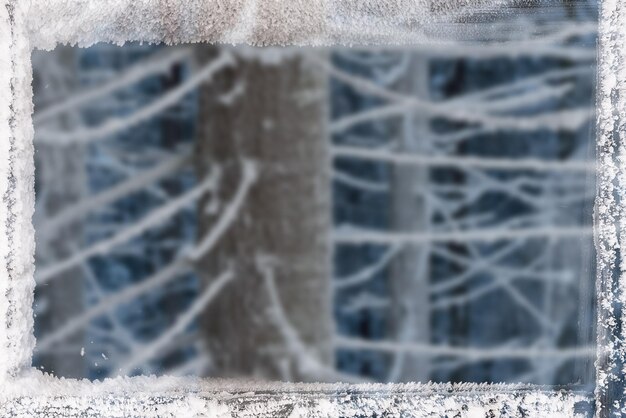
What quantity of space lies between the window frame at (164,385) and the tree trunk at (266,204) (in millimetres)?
109

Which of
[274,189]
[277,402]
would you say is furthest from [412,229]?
[277,402]

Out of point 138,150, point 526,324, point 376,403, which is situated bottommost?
point 376,403

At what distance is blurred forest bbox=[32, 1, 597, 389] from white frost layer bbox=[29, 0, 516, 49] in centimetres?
2

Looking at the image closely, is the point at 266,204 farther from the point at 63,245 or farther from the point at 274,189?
the point at 63,245

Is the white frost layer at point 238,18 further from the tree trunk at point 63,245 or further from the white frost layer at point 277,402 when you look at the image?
the white frost layer at point 277,402

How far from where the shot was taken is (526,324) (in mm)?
703

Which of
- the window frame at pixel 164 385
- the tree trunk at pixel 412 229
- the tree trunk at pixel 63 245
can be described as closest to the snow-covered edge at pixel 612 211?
the window frame at pixel 164 385

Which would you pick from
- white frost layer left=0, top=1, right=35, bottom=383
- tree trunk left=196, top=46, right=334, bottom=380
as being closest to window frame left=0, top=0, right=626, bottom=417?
white frost layer left=0, top=1, right=35, bottom=383

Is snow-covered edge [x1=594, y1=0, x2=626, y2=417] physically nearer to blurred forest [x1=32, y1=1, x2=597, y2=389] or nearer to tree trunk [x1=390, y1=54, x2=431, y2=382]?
blurred forest [x1=32, y1=1, x2=597, y2=389]

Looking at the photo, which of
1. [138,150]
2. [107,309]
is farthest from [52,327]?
[138,150]

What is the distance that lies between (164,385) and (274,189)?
0.69 feet

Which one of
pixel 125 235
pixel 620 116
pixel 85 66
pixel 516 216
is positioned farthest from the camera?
pixel 516 216

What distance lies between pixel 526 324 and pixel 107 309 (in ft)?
1.75

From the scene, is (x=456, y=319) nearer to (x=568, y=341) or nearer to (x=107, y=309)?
(x=568, y=341)
